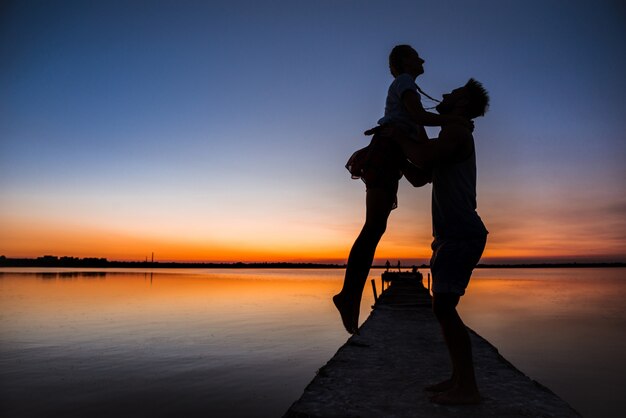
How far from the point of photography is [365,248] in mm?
2973

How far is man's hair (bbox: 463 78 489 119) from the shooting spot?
3781mm

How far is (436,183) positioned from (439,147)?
45cm

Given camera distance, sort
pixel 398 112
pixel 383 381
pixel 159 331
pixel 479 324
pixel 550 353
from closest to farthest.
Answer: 1. pixel 398 112
2. pixel 383 381
3. pixel 550 353
4. pixel 159 331
5. pixel 479 324

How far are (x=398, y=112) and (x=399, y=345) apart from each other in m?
6.19

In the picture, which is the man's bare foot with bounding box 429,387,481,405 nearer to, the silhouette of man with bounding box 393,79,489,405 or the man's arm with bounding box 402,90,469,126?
the silhouette of man with bounding box 393,79,489,405

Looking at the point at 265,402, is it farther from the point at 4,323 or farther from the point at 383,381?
the point at 4,323

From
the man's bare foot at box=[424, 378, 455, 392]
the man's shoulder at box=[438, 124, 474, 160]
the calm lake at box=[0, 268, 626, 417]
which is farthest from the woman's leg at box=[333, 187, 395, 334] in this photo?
the calm lake at box=[0, 268, 626, 417]

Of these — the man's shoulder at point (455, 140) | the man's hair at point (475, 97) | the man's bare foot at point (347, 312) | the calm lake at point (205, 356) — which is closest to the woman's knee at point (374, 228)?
the man's bare foot at point (347, 312)

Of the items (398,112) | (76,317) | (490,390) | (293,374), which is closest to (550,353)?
(293,374)

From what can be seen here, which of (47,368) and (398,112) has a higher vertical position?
(398,112)

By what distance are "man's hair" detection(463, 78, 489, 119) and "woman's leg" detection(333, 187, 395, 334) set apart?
1358 mm

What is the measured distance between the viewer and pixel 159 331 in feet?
70.5

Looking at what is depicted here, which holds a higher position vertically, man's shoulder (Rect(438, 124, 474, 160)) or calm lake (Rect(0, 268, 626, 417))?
man's shoulder (Rect(438, 124, 474, 160))

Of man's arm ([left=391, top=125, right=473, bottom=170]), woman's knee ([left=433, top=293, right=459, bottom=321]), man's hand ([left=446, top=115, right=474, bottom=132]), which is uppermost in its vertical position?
man's hand ([left=446, top=115, right=474, bottom=132])
